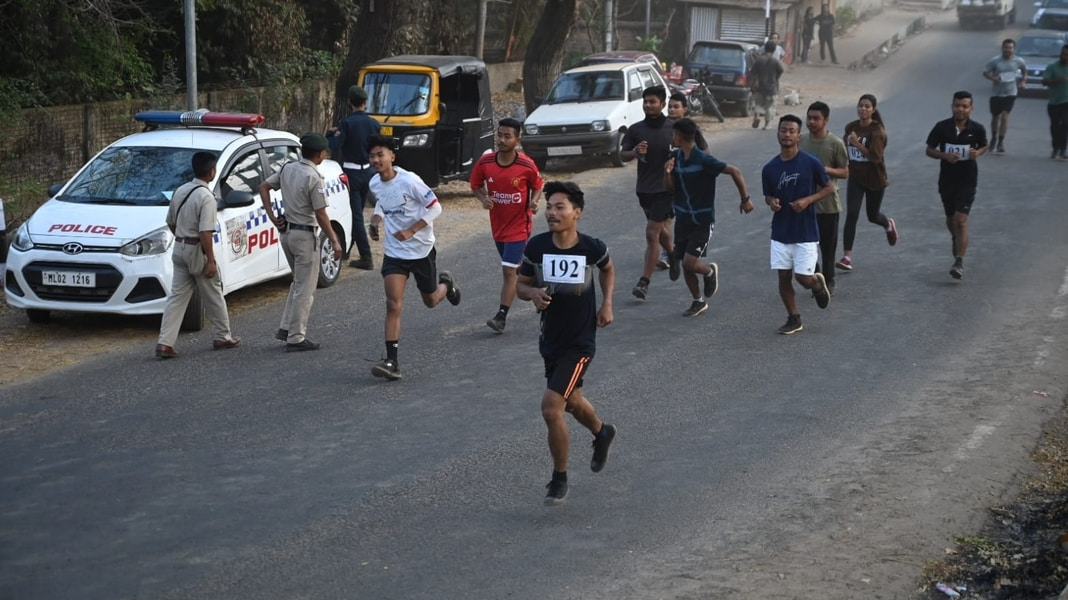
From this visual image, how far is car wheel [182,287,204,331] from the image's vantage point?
37.2 ft

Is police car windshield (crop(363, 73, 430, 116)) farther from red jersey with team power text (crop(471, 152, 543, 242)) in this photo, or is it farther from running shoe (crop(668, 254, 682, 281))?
red jersey with team power text (crop(471, 152, 543, 242))

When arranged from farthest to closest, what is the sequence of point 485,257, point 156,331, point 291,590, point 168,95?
point 168,95
point 485,257
point 156,331
point 291,590

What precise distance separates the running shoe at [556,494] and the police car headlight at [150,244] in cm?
555

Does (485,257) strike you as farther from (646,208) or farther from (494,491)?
(494,491)

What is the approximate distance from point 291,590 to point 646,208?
24.6 ft

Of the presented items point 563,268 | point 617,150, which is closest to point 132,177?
point 563,268

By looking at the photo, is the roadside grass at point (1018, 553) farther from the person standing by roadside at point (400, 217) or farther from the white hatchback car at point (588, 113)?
the white hatchback car at point (588, 113)

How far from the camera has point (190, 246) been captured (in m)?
10.5

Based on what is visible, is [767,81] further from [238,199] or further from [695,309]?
[238,199]

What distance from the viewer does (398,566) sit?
6.16 meters

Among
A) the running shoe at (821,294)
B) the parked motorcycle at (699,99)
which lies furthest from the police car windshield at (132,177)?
the parked motorcycle at (699,99)

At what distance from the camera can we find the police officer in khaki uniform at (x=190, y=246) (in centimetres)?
1046

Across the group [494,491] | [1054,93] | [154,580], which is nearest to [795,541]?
[494,491]

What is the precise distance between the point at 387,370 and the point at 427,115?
10099mm
